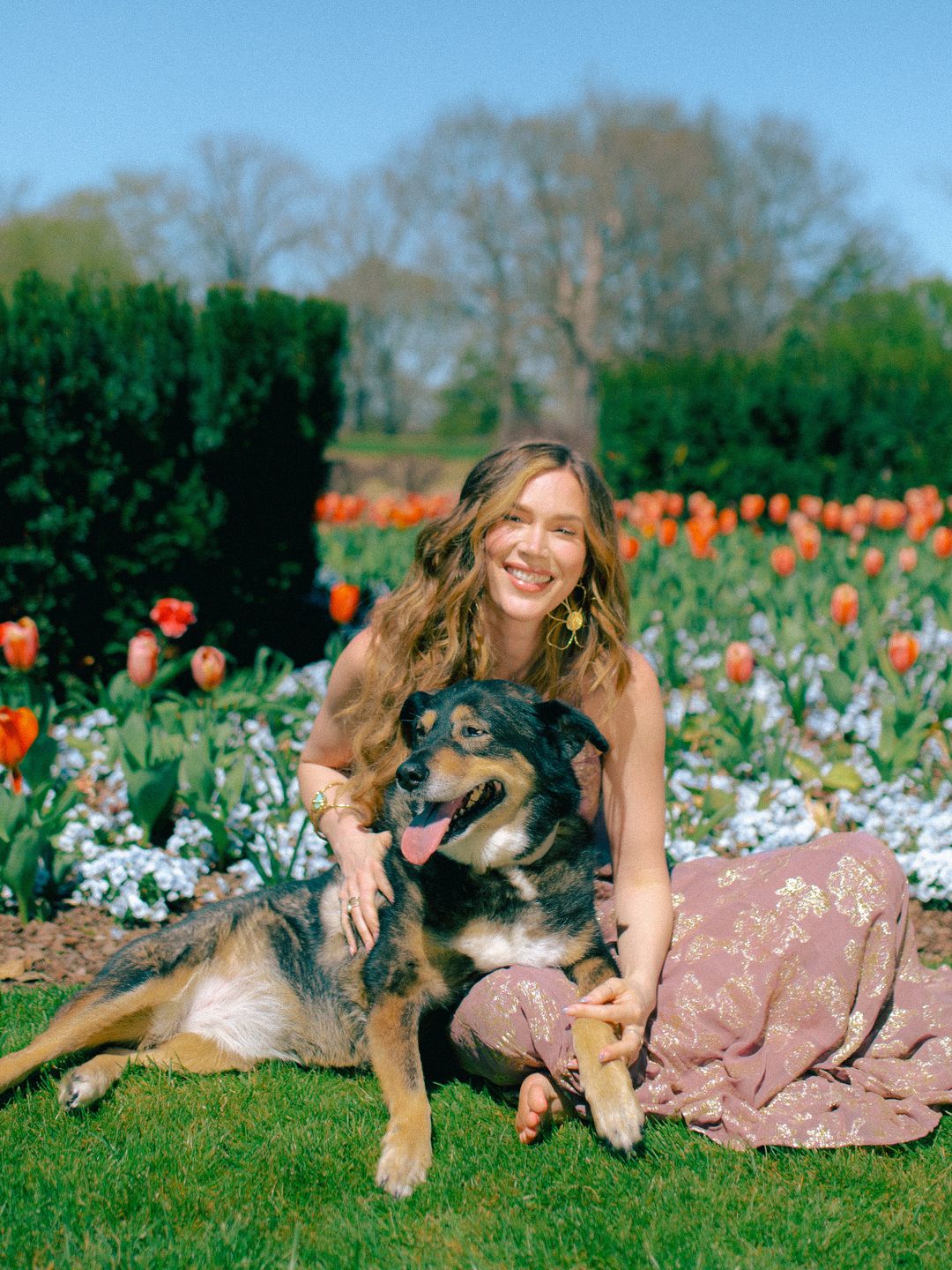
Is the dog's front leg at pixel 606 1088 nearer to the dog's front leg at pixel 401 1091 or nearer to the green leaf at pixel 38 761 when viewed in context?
the dog's front leg at pixel 401 1091

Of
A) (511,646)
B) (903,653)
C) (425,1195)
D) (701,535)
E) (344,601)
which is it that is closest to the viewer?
(425,1195)

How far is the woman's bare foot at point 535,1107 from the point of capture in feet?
9.12

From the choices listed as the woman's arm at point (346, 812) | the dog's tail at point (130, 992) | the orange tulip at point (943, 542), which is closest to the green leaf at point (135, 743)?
the woman's arm at point (346, 812)

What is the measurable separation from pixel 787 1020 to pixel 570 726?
3.07 ft

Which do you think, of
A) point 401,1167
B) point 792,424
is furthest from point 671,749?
point 792,424

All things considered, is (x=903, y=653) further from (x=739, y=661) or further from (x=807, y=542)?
(x=807, y=542)

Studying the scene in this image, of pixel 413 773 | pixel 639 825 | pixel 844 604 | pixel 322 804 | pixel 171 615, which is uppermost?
pixel 844 604

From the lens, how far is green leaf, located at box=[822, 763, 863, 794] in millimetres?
4902

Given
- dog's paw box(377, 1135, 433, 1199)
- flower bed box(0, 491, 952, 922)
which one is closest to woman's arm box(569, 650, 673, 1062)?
dog's paw box(377, 1135, 433, 1199)

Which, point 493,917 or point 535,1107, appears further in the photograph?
point 493,917

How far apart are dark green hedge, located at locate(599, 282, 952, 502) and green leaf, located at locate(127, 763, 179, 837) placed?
955cm

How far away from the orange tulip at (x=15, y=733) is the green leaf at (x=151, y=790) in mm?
411

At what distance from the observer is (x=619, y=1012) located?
2.77 m

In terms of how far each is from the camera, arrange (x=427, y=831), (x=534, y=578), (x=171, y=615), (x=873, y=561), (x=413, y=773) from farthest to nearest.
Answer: (x=873, y=561), (x=171, y=615), (x=534, y=578), (x=427, y=831), (x=413, y=773)
